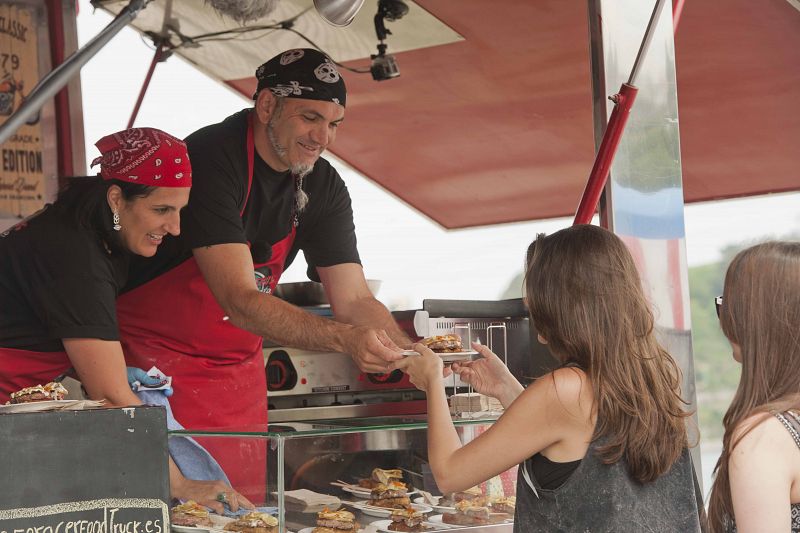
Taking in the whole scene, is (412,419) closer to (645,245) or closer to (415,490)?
(415,490)

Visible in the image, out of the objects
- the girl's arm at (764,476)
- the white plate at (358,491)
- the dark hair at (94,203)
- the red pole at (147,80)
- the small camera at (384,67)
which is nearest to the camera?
the girl's arm at (764,476)

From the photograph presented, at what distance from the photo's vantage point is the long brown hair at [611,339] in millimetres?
1630

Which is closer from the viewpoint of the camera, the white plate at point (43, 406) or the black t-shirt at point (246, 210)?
the white plate at point (43, 406)

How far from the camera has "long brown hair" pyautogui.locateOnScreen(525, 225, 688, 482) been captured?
1630mm

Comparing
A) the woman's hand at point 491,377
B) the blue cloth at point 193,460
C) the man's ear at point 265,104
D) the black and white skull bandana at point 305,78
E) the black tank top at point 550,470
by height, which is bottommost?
the black tank top at point 550,470

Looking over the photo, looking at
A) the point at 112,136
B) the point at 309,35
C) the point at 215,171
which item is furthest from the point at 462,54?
the point at 112,136

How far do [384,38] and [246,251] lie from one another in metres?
1.96

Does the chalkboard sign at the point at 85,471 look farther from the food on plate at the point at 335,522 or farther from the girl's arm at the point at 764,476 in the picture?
the girl's arm at the point at 764,476

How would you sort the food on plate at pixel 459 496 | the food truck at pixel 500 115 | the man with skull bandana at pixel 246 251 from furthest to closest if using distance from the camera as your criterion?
the food truck at pixel 500 115, the man with skull bandana at pixel 246 251, the food on plate at pixel 459 496

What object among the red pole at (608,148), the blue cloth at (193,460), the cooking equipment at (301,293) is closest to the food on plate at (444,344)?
the blue cloth at (193,460)

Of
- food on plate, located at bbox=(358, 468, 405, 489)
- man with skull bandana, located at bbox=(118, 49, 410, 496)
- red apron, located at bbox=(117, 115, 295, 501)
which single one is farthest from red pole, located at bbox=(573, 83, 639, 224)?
food on plate, located at bbox=(358, 468, 405, 489)

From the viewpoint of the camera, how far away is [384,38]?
434 centimetres

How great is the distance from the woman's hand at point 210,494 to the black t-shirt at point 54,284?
0.61 m

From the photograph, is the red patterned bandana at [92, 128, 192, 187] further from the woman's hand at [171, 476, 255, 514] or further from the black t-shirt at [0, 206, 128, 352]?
the woman's hand at [171, 476, 255, 514]
